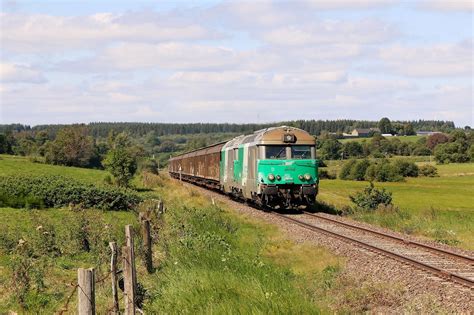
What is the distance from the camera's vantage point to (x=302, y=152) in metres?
27.0

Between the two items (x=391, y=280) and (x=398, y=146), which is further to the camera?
(x=398, y=146)

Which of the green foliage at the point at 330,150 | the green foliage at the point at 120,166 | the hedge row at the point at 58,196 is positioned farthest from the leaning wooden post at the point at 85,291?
the green foliage at the point at 330,150

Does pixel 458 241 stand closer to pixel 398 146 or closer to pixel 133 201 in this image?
pixel 133 201

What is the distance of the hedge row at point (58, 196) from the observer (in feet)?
102

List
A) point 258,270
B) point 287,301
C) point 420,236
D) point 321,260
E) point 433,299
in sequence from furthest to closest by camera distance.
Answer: point 420,236 → point 321,260 → point 258,270 → point 433,299 → point 287,301

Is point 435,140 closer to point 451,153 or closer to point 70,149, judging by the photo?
point 451,153

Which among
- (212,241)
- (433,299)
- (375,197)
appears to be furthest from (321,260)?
(375,197)

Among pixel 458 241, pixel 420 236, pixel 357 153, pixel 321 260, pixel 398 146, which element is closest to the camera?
pixel 321 260

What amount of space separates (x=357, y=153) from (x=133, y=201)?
369 ft

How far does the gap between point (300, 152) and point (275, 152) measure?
1.13 m

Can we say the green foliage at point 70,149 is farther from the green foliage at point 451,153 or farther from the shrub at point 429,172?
the green foliage at point 451,153

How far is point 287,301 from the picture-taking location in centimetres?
881

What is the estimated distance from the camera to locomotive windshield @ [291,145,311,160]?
26812mm

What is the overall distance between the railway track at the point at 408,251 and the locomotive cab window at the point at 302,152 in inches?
149
